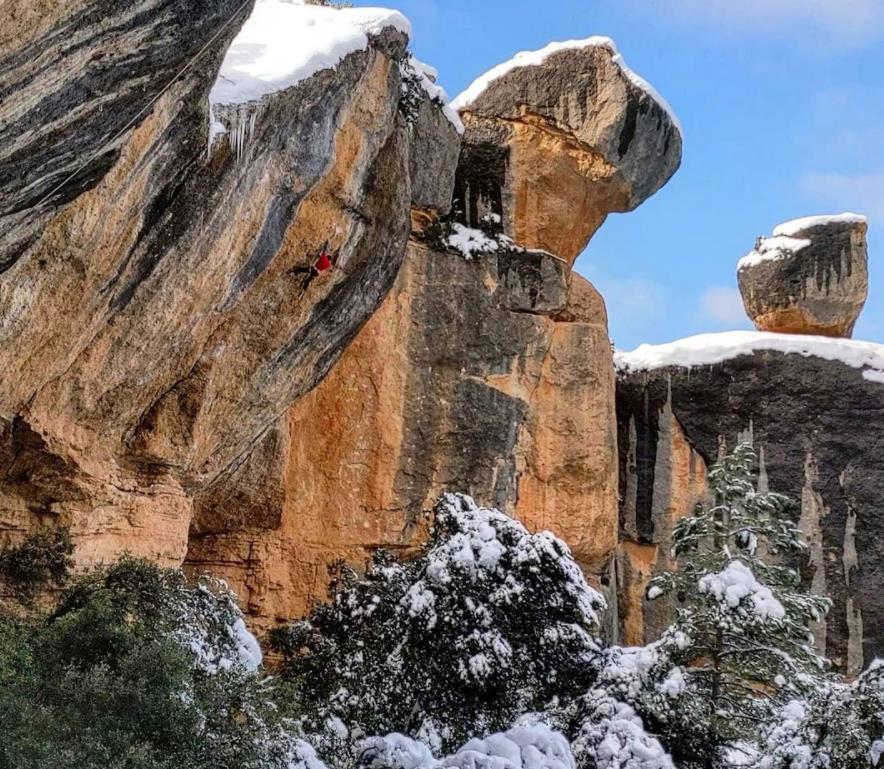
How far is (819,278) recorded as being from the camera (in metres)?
18.3

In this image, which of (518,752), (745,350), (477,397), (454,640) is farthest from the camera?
(745,350)

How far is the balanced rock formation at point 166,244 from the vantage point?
20.7 feet

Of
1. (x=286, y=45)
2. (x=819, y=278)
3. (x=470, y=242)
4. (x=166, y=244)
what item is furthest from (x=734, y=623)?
(x=819, y=278)

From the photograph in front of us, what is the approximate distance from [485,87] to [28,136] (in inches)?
424

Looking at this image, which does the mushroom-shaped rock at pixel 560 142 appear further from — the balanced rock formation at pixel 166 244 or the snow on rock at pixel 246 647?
the snow on rock at pixel 246 647

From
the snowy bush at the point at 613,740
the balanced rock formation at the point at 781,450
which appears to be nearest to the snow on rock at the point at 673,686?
the snowy bush at the point at 613,740

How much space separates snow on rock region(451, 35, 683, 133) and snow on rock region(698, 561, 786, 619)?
8078 mm

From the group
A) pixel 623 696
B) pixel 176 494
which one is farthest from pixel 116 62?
pixel 623 696

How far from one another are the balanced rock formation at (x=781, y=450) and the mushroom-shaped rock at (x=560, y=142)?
9.86 ft

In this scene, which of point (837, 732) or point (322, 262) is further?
point (322, 262)

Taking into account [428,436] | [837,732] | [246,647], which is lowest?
[837,732]

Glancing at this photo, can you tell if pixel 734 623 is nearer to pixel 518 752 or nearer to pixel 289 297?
pixel 518 752

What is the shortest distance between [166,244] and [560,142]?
8.58 metres

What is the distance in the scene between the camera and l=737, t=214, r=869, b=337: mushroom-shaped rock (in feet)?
59.9
